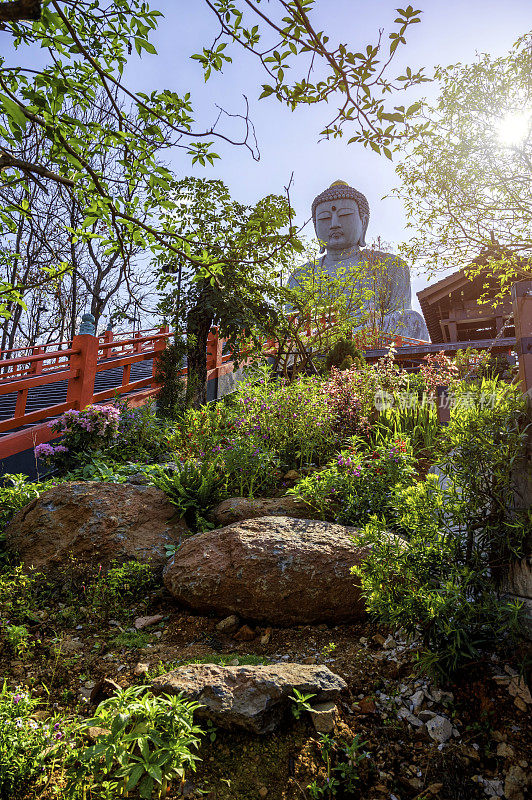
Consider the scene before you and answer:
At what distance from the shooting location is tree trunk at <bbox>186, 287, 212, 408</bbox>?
350 inches

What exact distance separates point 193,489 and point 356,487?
1.58 m

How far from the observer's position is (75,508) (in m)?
4.37

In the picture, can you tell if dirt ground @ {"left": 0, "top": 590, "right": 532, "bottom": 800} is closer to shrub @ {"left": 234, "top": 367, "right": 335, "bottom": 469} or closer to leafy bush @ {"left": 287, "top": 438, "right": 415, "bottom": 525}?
leafy bush @ {"left": 287, "top": 438, "right": 415, "bottom": 525}

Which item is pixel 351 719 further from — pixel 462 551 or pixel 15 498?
pixel 15 498

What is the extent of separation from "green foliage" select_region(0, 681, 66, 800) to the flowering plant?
418 centimetres

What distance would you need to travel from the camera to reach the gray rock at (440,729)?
214cm

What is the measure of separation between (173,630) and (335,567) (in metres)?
1.24

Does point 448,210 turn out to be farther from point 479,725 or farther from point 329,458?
point 479,725

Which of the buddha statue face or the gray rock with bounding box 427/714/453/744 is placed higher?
the buddha statue face

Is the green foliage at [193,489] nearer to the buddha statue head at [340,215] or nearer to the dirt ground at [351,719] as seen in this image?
the dirt ground at [351,719]

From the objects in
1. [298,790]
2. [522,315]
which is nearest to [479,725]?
[298,790]

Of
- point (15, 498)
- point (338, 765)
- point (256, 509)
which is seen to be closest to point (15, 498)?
point (15, 498)

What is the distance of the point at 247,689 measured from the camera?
86.5 inches

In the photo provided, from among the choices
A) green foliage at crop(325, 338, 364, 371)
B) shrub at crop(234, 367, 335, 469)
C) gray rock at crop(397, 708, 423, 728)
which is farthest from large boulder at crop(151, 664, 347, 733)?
green foliage at crop(325, 338, 364, 371)
